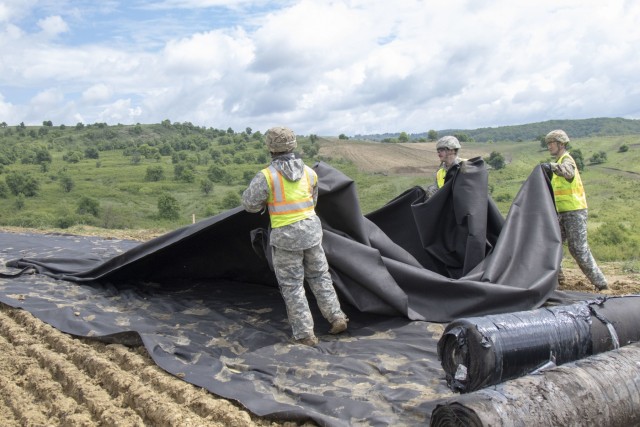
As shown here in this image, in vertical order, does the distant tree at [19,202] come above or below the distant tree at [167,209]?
above

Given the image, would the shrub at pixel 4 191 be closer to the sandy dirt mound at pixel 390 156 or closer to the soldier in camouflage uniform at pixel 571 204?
the sandy dirt mound at pixel 390 156

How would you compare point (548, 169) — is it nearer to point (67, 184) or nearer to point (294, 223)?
point (294, 223)

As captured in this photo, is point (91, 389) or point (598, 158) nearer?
point (91, 389)

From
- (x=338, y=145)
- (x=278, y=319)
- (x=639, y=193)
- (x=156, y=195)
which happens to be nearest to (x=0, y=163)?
(x=156, y=195)

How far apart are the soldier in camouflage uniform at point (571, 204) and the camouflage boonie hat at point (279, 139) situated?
342 cm

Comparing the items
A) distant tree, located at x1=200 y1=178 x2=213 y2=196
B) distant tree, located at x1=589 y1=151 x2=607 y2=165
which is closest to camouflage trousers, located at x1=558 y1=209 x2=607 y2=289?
distant tree, located at x1=200 y1=178 x2=213 y2=196

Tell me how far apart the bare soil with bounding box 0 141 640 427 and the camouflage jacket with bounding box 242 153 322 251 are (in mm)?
1424

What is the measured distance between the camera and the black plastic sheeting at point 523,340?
12.1 feet

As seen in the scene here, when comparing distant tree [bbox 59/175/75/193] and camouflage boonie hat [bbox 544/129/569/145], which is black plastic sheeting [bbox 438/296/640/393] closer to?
camouflage boonie hat [bbox 544/129/569/145]

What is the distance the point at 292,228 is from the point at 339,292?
87 centimetres

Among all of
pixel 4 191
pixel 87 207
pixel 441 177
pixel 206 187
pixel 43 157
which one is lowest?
pixel 87 207

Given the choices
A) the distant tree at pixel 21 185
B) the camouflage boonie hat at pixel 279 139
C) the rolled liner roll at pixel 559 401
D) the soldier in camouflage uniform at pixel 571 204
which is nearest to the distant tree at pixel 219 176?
the distant tree at pixel 21 185

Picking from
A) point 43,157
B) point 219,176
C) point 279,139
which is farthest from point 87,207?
point 279,139

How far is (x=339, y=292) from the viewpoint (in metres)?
5.56
